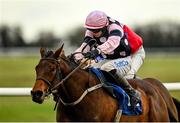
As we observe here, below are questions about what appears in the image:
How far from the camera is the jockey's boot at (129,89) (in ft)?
25.9

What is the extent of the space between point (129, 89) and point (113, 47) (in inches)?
23.3

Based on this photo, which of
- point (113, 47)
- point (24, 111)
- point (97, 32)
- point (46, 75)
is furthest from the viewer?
point (24, 111)

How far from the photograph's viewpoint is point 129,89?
7.96m

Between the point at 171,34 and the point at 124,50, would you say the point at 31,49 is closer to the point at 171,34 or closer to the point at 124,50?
the point at 171,34

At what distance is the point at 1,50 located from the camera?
4841 centimetres

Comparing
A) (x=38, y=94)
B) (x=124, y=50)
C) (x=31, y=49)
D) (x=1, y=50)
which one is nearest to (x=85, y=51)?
(x=124, y=50)

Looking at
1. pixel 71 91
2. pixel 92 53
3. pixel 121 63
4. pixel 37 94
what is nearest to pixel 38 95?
pixel 37 94

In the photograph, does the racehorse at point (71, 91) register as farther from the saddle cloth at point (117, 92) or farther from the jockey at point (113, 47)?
the jockey at point (113, 47)

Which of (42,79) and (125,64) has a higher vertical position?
(42,79)

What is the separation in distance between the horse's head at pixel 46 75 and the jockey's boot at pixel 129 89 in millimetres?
929

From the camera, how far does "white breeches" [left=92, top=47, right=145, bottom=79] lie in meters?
8.18

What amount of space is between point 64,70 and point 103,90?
24.1 inches

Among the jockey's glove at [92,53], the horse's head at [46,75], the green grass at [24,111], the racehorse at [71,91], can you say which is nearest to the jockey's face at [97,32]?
the jockey's glove at [92,53]

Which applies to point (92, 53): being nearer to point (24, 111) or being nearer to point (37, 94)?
point (37, 94)
